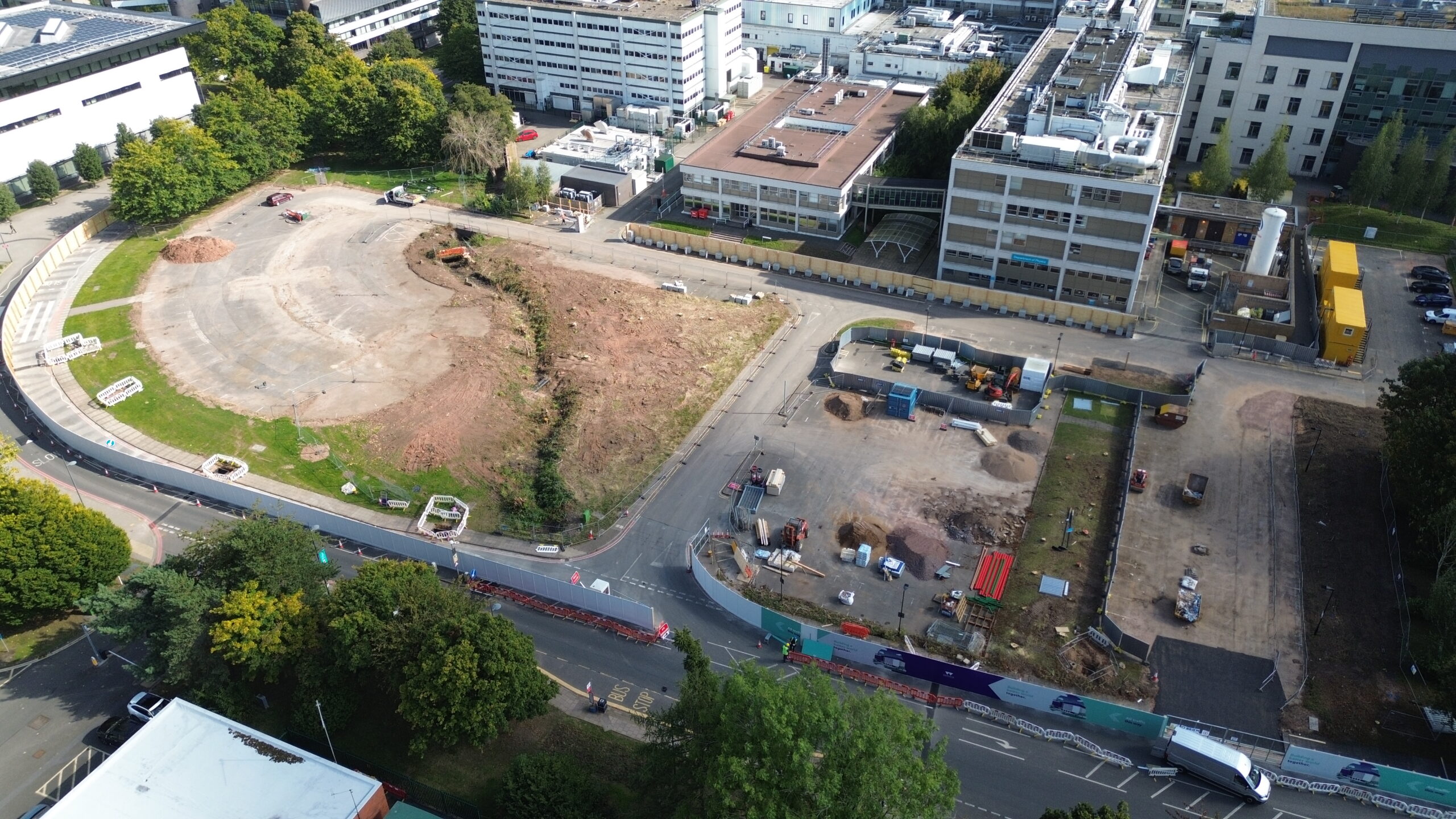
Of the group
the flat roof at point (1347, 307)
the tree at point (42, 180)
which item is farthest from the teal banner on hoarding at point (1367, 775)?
Answer: the tree at point (42, 180)

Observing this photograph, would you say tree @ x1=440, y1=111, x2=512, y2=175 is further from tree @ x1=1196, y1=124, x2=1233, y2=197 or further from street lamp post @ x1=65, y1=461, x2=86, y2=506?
tree @ x1=1196, y1=124, x2=1233, y2=197

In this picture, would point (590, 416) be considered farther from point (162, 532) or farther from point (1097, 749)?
point (1097, 749)

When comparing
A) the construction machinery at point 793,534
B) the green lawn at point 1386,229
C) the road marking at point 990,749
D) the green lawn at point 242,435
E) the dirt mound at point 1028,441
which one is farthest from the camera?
the green lawn at point 1386,229

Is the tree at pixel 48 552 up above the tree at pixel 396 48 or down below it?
below

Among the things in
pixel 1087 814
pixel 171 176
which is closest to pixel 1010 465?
pixel 1087 814

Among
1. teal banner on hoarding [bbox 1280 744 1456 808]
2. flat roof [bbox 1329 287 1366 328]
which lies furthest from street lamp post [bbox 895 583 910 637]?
flat roof [bbox 1329 287 1366 328]

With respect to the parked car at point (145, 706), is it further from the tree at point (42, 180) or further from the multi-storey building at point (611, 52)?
the multi-storey building at point (611, 52)
